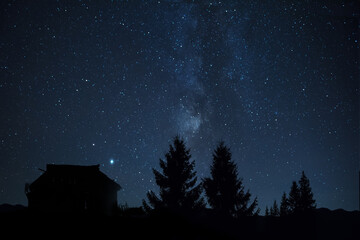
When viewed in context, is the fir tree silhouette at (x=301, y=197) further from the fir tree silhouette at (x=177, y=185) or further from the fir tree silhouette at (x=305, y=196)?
the fir tree silhouette at (x=177, y=185)

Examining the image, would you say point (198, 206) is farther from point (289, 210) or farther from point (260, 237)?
point (289, 210)

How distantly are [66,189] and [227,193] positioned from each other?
1917 cm

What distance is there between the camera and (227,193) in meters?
29.6

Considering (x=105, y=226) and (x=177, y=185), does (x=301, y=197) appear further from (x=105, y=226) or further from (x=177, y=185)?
(x=105, y=226)

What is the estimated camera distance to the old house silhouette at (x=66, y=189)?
31125 millimetres

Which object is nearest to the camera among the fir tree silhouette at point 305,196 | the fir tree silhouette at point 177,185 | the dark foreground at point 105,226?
the dark foreground at point 105,226

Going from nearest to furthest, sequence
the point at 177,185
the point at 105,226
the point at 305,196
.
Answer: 1. the point at 105,226
2. the point at 177,185
3. the point at 305,196

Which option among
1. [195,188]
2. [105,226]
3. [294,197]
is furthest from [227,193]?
[105,226]

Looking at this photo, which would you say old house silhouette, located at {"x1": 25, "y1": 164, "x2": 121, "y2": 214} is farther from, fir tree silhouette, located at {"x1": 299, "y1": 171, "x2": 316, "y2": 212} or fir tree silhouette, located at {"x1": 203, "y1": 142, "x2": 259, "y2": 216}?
fir tree silhouette, located at {"x1": 299, "y1": 171, "x2": 316, "y2": 212}

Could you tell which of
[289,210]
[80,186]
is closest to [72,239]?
[80,186]

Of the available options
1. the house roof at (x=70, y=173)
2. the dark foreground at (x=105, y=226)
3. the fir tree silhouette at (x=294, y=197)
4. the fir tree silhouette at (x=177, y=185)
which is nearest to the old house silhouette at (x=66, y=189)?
the house roof at (x=70, y=173)

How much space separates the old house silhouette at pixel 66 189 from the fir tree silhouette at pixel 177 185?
8759 mm

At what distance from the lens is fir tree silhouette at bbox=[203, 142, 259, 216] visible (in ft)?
95.7

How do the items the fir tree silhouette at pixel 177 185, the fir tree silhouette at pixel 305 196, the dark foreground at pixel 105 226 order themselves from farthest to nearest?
the fir tree silhouette at pixel 305 196 < the fir tree silhouette at pixel 177 185 < the dark foreground at pixel 105 226
